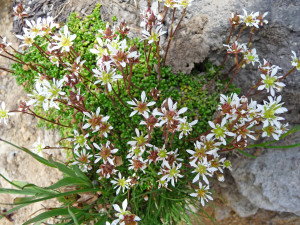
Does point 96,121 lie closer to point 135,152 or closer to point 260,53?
point 135,152

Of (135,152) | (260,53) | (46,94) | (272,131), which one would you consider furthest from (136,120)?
(260,53)

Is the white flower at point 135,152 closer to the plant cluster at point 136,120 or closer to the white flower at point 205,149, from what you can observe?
the plant cluster at point 136,120

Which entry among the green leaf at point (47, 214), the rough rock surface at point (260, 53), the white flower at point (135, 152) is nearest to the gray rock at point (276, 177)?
the rough rock surface at point (260, 53)

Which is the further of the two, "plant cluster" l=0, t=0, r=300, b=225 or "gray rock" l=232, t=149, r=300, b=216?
"gray rock" l=232, t=149, r=300, b=216

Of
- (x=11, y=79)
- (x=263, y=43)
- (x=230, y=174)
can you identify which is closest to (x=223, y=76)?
(x=263, y=43)

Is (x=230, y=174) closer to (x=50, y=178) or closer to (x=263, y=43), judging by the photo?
(x=263, y=43)

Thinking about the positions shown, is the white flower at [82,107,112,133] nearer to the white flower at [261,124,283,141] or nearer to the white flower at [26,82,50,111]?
the white flower at [26,82,50,111]

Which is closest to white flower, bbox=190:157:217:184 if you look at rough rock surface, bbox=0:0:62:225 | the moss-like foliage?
the moss-like foliage

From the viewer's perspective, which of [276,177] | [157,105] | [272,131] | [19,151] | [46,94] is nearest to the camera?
[46,94]
